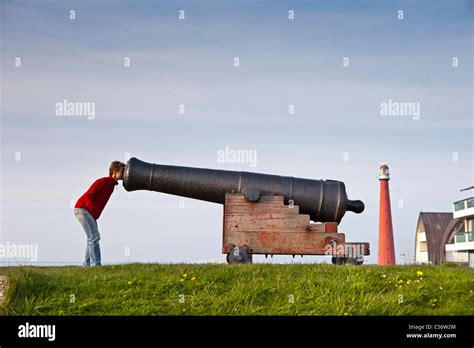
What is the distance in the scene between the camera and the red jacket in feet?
37.1

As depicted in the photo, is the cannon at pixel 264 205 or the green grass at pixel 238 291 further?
the cannon at pixel 264 205

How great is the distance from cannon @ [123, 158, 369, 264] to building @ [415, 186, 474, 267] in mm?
26047

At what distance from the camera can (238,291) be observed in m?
8.61

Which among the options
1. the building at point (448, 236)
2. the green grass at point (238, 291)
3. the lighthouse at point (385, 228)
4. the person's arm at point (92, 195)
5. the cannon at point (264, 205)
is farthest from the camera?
the building at point (448, 236)

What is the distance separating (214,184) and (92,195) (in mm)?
2141

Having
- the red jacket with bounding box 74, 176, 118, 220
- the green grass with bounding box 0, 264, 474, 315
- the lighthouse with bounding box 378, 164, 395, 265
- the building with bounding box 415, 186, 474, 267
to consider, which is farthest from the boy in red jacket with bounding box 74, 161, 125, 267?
the building with bounding box 415, 186, 474, 267

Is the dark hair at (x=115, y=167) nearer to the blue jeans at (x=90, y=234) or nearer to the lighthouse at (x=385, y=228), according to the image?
the blue jeans at (x=90, y=234)

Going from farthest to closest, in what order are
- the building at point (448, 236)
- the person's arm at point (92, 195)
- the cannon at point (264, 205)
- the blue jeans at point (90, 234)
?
the building at point (448, 236) < the cannon at point (264, 205) < the person's arm at point (92, 195) < the blue jeans at point (90, 234)

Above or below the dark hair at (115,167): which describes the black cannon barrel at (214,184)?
below

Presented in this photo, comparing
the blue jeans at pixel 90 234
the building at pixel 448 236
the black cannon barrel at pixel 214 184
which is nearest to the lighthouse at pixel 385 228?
the black cannon barrel at pixel 214 184

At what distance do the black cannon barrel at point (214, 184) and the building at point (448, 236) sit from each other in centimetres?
2625

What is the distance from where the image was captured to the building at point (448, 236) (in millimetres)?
40688
